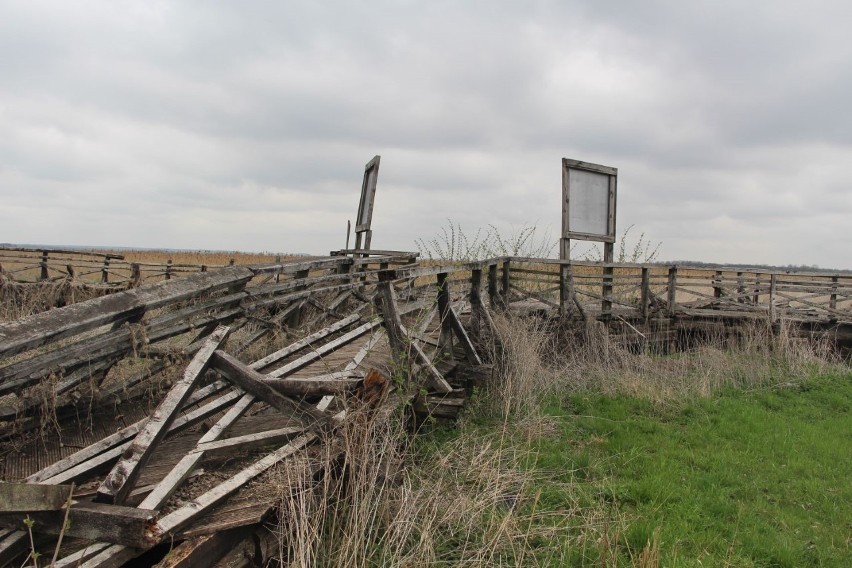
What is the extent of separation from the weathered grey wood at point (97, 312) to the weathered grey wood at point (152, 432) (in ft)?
1.50

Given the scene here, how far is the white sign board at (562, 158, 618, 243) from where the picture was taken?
11.3 meters

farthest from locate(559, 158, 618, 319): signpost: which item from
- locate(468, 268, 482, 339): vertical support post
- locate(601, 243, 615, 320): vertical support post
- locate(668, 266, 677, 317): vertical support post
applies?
locate(468, 268, 482, 339): vertical support post

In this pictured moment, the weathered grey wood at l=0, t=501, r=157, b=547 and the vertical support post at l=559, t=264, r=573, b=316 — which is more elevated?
the vertical support post at l=559, t=264, r=573, b=316

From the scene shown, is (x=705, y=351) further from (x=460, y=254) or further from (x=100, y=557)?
(x=100, y=557)

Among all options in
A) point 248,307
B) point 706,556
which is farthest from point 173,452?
point 706,556

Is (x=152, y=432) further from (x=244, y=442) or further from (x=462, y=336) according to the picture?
(x=462, y=336)

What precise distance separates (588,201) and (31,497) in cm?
1078

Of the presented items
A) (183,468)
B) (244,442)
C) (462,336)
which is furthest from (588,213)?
(183,468)

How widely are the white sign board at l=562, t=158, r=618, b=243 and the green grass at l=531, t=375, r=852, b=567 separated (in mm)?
4372

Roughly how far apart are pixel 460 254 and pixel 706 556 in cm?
733

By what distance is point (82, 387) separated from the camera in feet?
14.1

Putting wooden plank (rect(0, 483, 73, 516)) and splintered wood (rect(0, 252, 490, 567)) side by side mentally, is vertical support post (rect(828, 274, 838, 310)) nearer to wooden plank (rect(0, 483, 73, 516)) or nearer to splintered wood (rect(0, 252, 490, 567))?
splintered wood (rect(0, 252, 490, 567))

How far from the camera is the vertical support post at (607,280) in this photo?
37.5 ft

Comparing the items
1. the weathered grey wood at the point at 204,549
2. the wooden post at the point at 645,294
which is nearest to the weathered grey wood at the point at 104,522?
the weathered grey wood at the point at 204,549
